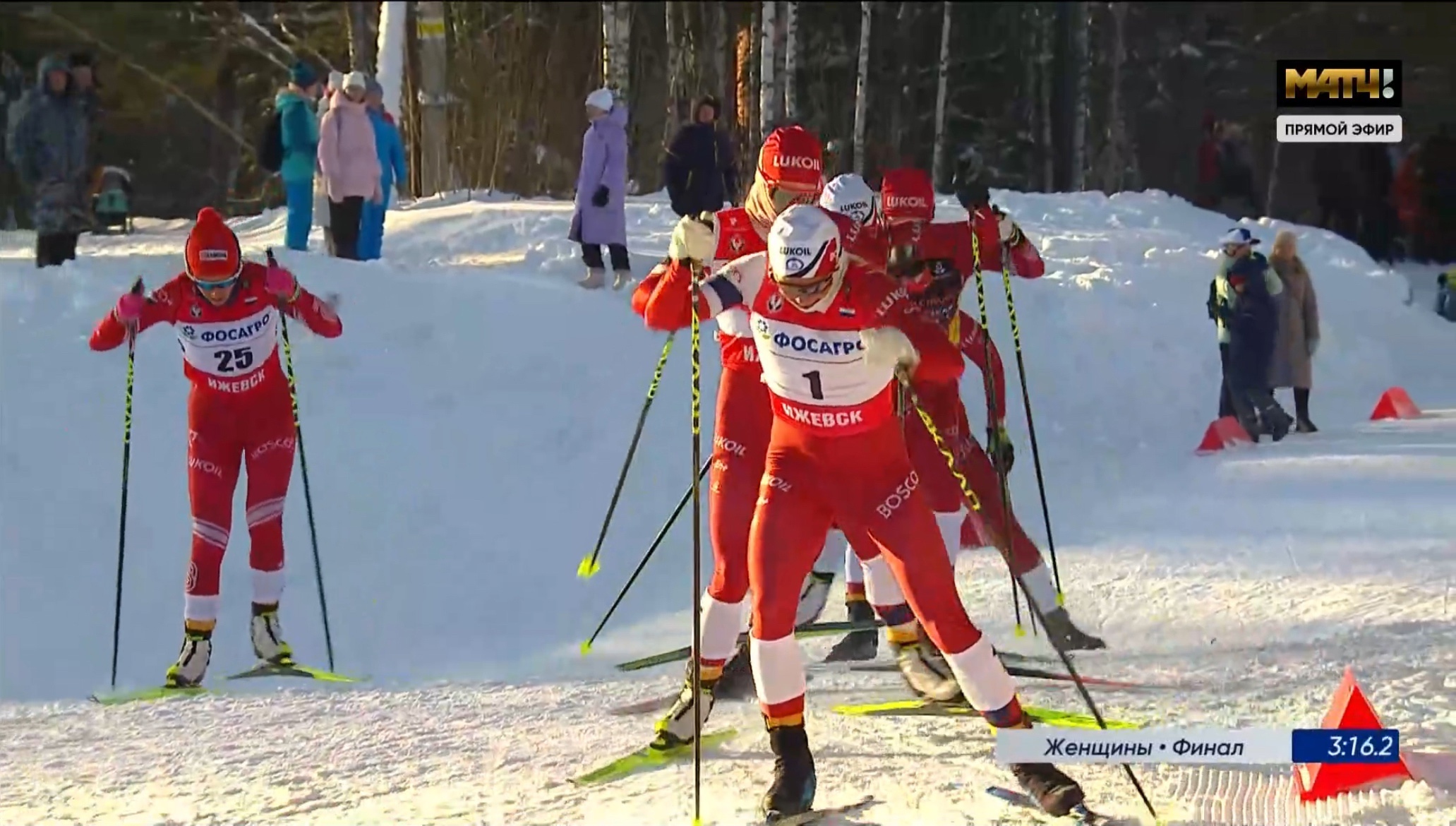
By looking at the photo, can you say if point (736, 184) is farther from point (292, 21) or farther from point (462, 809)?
point (292, 21)

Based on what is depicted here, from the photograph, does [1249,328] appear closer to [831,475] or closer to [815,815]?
[831,475]

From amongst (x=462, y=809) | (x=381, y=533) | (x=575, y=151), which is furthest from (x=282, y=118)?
(x=575, y=151)

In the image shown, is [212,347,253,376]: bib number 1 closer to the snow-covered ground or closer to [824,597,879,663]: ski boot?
the snow-covered ground

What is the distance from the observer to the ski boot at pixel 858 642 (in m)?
7.46

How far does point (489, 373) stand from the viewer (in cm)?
1166

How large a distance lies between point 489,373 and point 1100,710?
20.6 ft

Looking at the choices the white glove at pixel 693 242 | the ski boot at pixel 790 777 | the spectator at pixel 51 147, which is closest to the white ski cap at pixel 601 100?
the spectator at pixel 51 147

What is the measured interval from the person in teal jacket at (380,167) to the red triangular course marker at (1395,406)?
709 centimetres

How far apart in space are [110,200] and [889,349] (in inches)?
601

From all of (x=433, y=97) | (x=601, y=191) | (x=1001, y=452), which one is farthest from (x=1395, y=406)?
(x=433, y=97)

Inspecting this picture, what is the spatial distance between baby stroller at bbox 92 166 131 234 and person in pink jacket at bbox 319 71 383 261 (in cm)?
632

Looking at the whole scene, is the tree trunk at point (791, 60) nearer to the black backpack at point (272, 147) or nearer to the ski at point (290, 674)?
the black backpack at point (272, 147)

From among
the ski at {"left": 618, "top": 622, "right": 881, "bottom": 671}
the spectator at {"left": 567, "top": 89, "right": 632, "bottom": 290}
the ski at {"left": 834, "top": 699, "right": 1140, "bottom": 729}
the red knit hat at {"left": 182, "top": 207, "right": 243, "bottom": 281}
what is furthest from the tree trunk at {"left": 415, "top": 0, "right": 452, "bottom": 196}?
the ski at {"left": 834, "top": 699, "right": 1140, "bottom": 729}

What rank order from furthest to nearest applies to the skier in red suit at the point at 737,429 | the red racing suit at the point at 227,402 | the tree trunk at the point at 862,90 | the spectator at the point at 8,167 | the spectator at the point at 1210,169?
the tree trunk at the point at 862,90
the spectator at the point at 1210,169
the spectator at the point at 8,167
the red racing suit at the point at 227,402
the skier in red suit at the point at 737,429
